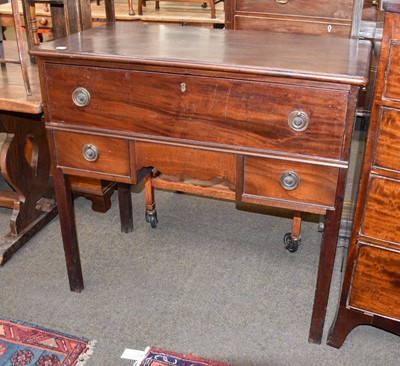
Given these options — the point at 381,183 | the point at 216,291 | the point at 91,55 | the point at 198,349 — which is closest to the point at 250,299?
the point at 216,291

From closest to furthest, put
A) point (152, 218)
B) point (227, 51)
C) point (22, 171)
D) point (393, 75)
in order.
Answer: point (393, 75), point (227, 51), point (22, 171), point (152, 218)

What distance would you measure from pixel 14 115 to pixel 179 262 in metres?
0.99

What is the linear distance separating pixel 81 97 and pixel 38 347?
35.1 inches

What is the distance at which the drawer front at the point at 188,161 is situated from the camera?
1665 mm

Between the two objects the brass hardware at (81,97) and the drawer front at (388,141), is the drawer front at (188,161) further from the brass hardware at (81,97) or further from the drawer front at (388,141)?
the drawer front at (388,141)

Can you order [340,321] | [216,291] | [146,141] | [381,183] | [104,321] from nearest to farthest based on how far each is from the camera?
[381,183] → [146,141] → [340,321] → [104,321] → [216,291]

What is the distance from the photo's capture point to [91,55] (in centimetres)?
162

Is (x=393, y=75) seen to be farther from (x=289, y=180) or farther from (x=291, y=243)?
(x=291, y=243)

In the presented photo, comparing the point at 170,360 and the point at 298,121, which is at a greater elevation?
the point at 298,121

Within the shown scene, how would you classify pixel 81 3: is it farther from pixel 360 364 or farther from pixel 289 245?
pixel 360 364

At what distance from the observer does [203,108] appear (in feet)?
5.24

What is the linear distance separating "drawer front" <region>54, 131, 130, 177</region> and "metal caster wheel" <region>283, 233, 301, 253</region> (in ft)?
3.01

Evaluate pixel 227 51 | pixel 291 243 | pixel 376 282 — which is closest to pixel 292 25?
pixel 291 243

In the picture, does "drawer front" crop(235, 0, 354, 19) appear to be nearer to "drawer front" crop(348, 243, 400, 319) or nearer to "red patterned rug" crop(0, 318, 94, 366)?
"drawer front" crop(348, 243, 400, 319)
